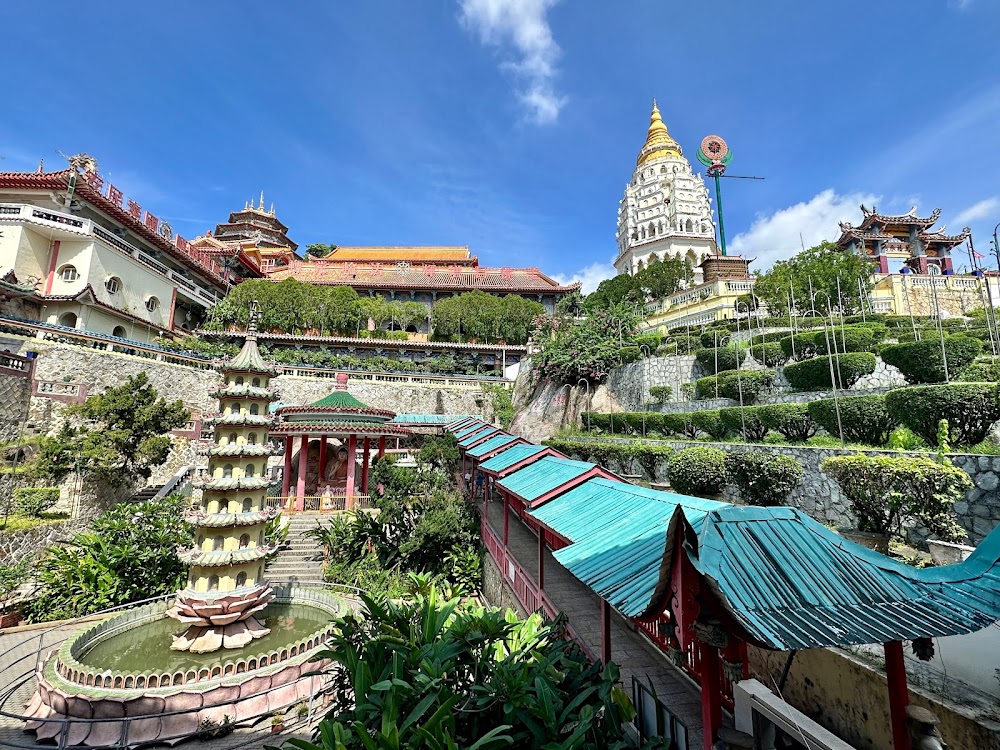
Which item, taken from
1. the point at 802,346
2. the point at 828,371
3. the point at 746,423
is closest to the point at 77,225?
the point at 746,423

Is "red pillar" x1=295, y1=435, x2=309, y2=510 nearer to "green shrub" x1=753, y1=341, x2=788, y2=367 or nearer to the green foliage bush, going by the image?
the green foliage bush

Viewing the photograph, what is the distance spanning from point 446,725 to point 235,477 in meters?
7.68

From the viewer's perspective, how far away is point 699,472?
36.6 feet

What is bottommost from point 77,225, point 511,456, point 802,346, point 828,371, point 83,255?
point 511,456

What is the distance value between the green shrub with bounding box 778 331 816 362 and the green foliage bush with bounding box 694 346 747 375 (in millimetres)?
1907

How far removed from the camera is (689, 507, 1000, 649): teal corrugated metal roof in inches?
130

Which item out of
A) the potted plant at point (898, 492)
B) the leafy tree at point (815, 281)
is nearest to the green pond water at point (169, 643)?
the potted plant at point (898, 492)

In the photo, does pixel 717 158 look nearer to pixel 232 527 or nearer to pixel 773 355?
pixel 773 355

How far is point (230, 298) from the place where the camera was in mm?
35250

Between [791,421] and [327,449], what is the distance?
59.0 ft

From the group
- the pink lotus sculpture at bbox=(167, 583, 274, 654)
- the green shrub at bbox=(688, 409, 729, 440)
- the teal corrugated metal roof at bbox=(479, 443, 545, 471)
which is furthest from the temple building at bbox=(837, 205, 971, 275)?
the pink lotus sculpture at bbox=(167, 583, 274, 654)

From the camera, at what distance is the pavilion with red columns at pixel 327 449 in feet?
59.7

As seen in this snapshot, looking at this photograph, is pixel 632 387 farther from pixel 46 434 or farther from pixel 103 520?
pixel 46 434

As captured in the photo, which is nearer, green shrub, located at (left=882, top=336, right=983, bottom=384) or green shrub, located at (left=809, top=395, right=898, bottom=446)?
green shrub, located at (left=809, top=395, right=898, bottom=446)
